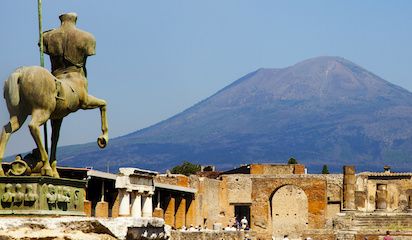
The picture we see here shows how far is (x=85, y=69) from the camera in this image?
8.88m

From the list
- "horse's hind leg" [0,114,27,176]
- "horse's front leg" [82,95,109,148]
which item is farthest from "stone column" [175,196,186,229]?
"horse's hind leg" [0,114,27,176]

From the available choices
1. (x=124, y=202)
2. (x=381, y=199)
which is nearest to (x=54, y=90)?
(x=124, y=202)

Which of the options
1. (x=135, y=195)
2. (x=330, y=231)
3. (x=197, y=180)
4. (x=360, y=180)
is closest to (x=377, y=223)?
(x=330, y=231)

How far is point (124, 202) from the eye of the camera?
1040 centimetres

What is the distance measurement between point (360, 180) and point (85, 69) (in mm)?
75453

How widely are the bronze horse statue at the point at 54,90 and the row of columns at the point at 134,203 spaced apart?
4.47 feet

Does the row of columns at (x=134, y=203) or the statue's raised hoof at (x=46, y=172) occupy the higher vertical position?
the statue's raised hoof at (x=46, y=172)

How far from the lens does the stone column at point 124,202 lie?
10.0 meters

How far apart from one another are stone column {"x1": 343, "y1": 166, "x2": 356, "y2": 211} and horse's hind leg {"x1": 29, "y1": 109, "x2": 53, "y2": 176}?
2412 inches

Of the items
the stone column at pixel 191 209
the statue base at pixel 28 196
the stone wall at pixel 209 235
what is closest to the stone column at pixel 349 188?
the stone column at pixel 191 209

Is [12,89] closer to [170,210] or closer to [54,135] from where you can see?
[54,135]

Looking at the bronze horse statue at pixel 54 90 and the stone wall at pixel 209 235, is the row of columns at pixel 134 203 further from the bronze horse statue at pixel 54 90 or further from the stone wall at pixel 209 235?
the stone wall at pixel 209 235

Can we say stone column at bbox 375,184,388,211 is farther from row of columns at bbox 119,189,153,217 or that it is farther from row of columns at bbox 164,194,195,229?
row of columns at bbox 119,189,153,217

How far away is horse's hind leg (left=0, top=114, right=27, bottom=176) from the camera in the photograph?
820cm
